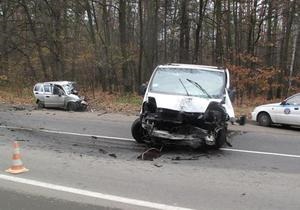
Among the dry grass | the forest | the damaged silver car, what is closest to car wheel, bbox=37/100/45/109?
the damaged silver car

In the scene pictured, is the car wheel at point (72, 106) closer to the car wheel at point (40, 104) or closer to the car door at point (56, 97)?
the car door at point (56, 97)

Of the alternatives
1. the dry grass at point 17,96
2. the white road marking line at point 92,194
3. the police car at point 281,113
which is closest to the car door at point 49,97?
the dry grass at point 17,96

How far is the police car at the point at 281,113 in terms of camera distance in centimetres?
1580

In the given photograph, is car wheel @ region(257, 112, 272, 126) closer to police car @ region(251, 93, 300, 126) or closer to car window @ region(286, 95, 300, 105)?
police car @ region(251, 93, 300, 126)

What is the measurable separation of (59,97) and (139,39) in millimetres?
13616

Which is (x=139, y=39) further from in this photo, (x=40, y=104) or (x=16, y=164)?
(x=16, y=164)

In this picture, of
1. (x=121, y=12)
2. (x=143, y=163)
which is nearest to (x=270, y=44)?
(x=121, y=12)

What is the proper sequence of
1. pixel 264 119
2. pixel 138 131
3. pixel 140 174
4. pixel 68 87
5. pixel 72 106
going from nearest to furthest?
pixel 140 174 → pixel 138 131 → pixel 264 119 → pixel 72 106 → pixel 68 87

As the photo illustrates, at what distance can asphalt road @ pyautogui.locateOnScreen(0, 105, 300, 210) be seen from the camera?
6504 mm

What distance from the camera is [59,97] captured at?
945 inches

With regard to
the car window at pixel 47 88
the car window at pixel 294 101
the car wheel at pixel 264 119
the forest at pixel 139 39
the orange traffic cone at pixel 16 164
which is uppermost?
the forest at pixel 139 39

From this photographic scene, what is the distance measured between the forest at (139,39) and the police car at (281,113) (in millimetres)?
10321

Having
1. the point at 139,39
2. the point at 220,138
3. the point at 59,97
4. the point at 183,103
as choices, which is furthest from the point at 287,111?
the point at 139,39

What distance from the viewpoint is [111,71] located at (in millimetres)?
33938
